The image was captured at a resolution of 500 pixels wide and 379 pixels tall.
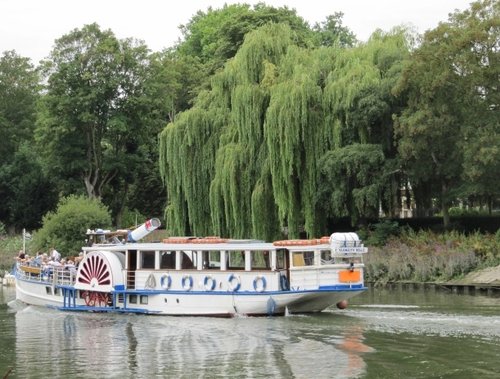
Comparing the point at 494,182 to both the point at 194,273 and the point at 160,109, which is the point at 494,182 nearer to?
the point at 194,273

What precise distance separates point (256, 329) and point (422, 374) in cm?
876

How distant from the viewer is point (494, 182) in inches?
1790

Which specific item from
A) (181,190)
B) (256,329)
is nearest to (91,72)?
(181,190)

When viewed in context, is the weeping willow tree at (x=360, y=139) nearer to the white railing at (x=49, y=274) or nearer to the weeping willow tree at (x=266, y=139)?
the weeping willow tree at (x=266, y=139)

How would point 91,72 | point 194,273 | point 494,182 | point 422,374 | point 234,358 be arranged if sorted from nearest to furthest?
point 422,374 < point 234,358 < point 194,273 < point 494,182 < point 91,72

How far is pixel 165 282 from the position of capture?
33.1 metres

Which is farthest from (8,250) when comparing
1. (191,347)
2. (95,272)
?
(191,347)

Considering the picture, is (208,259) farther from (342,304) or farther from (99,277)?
(342,304)

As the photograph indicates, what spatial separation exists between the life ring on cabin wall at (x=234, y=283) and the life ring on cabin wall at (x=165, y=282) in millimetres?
2518

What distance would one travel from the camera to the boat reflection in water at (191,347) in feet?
71.1

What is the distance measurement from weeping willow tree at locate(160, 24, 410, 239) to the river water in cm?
1375

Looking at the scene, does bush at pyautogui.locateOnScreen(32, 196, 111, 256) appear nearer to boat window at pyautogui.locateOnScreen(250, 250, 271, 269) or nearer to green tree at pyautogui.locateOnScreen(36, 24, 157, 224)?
green tree at pyautogui.locateOnScreen(36, 24, 157, 224)

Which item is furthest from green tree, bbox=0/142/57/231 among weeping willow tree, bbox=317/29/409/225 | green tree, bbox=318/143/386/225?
green tree, bbox=318/143/386/225

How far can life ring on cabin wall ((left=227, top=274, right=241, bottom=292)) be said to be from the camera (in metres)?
31.9
